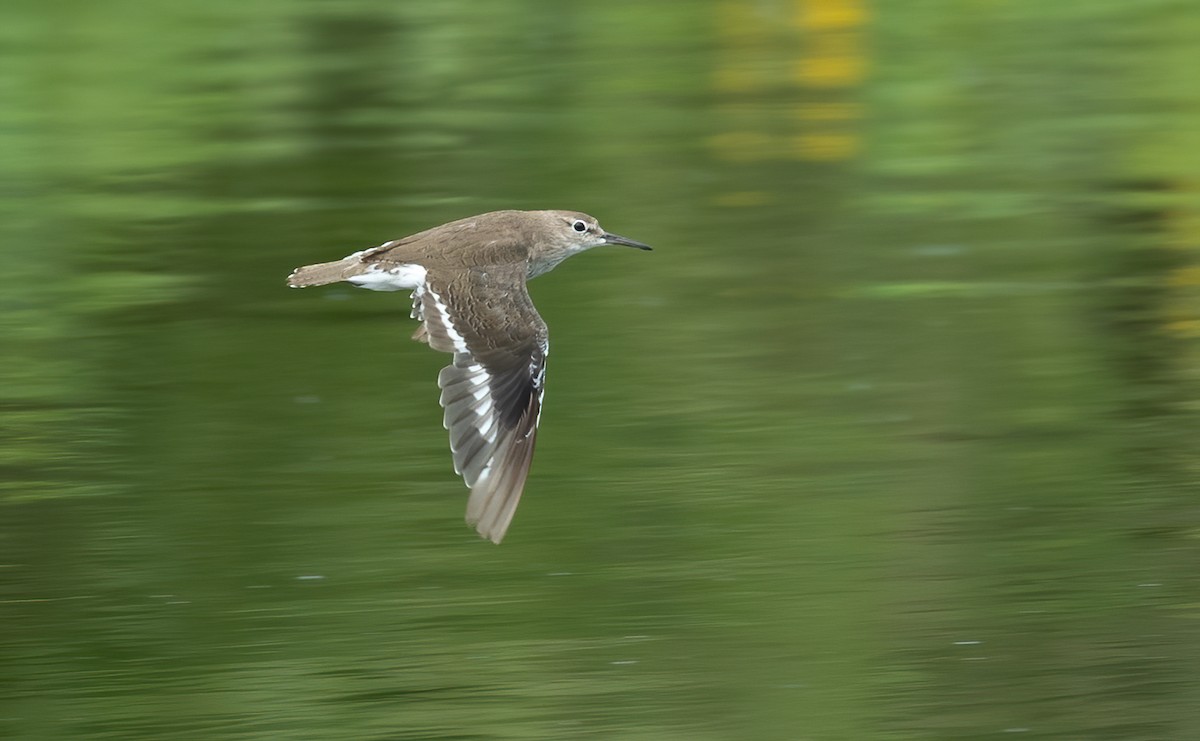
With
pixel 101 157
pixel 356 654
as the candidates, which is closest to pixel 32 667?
pixel 356 654

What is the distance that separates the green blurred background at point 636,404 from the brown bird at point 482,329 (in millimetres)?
624

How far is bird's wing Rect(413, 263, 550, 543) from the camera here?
697cm

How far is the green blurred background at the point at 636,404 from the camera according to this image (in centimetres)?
702

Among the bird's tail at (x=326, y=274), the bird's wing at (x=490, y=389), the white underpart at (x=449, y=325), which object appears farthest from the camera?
the bird's tail at (x=326, y=274)

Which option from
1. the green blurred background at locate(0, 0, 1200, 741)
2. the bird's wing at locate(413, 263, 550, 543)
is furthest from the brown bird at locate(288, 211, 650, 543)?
the green blurred background at locate(0, 0, 1200, 741)

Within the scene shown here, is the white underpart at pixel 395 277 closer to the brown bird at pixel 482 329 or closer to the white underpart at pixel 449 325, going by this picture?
the brown bird at pixel 482 329

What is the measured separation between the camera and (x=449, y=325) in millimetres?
7277

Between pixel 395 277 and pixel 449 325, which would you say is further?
pixel 395 277

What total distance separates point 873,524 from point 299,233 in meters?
4.68

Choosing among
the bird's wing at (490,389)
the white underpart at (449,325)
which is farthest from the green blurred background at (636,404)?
the white underpart at (449,325)

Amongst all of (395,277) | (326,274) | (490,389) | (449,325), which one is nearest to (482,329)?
(449,325)

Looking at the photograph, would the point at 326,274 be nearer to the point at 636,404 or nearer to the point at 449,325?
the point at 449,325

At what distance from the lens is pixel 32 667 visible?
23.5ft

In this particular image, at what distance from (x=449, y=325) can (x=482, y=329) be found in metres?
0.13
